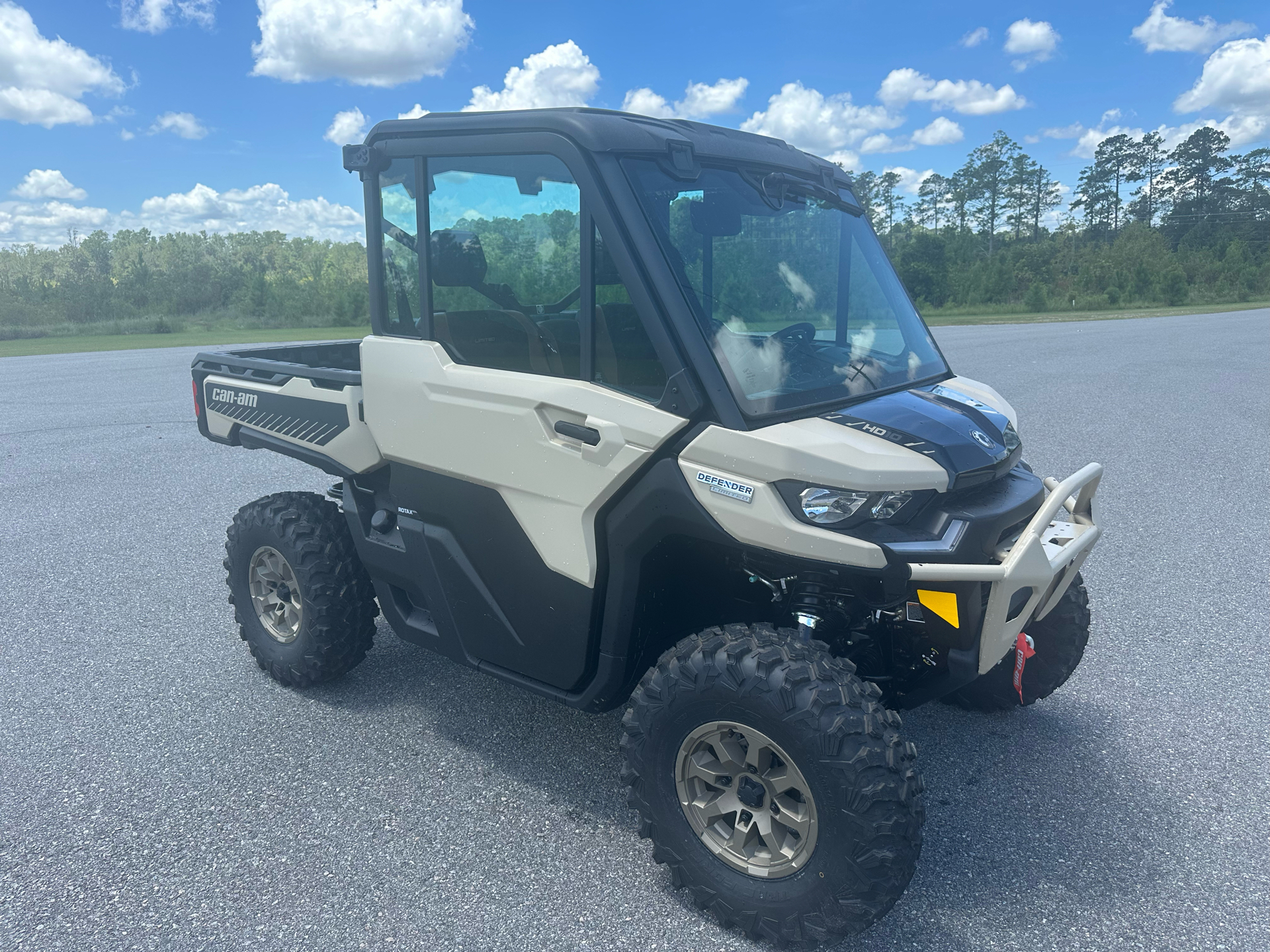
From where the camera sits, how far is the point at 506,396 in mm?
2771

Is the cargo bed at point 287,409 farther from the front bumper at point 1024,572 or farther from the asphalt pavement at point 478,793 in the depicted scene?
the front bumper at point 1024,572

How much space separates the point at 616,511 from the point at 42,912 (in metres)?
2.10

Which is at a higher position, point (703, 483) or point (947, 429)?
point (947, 429)

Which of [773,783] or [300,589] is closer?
[773,783]

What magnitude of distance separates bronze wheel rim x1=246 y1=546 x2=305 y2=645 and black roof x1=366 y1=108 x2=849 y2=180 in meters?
1.97

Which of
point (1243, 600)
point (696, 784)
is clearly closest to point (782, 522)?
point (696, 784)

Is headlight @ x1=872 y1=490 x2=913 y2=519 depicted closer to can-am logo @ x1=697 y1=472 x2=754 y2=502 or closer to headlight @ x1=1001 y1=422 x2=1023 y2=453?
can-am logo @ x1=697 y1=472 x2=754 y2=502

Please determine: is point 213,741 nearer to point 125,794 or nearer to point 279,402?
point 125,794

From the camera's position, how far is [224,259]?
82.1 meters

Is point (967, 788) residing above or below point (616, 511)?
below

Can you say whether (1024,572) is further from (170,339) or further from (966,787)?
(170,339)

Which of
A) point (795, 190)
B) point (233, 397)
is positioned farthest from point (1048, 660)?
point (233, 397)

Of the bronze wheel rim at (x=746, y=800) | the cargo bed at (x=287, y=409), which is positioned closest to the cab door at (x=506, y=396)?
the cargo bed at (x=287, y=409)

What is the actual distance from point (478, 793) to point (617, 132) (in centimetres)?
233
